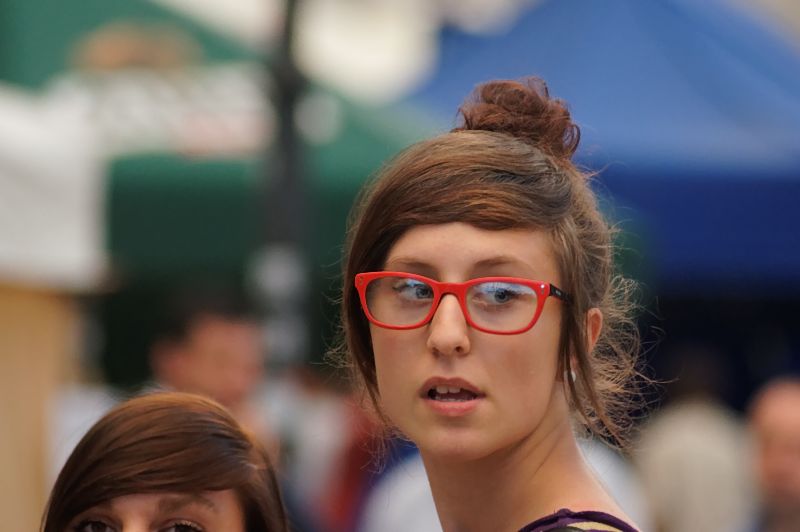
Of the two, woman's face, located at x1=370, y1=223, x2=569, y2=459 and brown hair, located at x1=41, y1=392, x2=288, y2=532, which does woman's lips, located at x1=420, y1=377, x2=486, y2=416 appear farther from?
brown hair, located at x1=41, y1=392, x2=288, y2=532

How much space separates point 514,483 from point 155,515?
57cm

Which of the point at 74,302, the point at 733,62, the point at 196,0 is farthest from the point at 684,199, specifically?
the point at 196,0

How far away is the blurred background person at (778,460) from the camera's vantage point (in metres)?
5.59

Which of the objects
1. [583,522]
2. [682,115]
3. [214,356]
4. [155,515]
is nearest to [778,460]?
[214,356]

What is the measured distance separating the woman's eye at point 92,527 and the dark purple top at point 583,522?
2.26 feet

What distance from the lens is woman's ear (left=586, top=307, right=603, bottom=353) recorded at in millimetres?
2012

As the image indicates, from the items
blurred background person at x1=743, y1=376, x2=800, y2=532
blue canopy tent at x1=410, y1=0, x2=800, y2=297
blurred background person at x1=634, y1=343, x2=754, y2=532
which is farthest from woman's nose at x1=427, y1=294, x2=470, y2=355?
blurred background person at x1=634, y1=343, x2=754, y2=532

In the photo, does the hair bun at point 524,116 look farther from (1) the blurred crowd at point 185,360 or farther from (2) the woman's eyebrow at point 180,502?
(1) the blurred crowd at point 185,360

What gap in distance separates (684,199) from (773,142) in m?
0.61

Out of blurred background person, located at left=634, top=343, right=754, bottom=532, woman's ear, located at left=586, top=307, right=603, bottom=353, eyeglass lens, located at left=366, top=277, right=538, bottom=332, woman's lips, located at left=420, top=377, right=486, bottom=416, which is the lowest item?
blurred background person, located at left=634, top=343, right=754, bottom=532

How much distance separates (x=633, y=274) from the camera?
686 centimetres

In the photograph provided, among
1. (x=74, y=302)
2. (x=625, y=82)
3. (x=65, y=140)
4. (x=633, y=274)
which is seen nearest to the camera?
(x=65, y=140)

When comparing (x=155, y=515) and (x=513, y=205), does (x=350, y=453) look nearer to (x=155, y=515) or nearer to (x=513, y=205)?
(x=155, y=515)

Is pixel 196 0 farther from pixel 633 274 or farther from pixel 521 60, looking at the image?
pixel 633 274
